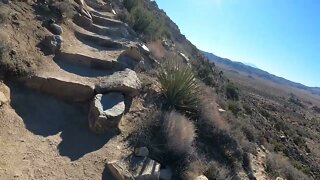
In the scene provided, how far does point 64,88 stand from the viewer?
8.60 meters

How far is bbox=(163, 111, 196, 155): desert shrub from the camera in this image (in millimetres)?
8023

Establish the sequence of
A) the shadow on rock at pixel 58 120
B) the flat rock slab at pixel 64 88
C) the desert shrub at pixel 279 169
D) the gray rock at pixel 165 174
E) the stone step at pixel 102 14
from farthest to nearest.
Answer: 1. the stone step at pixel 102 14
2. the desert shrub at pixel 279 169
3. the flat rock slab at pixel 64 88
4. the shadow on rock at pixel 58 120
5. the gray rock at pixel 165 174

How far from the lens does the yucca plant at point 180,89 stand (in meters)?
9.75

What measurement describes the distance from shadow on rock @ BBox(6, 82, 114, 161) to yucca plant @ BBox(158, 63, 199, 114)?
7.54ft

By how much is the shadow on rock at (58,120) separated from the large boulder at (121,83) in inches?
29.6

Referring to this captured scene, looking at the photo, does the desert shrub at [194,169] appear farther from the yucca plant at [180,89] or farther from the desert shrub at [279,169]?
the desert shrub at [279,169]

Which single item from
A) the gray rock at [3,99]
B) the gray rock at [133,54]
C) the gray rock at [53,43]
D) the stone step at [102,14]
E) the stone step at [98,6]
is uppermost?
the stone step at [98,6]

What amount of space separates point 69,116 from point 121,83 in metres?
1.53

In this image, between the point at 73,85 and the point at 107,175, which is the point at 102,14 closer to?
the point at 73,85

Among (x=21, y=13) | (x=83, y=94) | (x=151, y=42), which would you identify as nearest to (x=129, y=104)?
(x=83, y=94)

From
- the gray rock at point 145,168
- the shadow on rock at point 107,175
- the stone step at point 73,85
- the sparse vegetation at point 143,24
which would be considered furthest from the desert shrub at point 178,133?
the sparse vegetation at point 143,24

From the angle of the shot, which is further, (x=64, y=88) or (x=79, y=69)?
(x=79, y=69)

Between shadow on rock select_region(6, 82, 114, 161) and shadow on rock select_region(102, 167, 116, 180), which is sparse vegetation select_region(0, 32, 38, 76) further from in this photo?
shadow on rock select_region(102, 167, 116, 180)

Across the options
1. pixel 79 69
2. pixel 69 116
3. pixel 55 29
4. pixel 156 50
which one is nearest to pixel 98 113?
pixel 69 116
